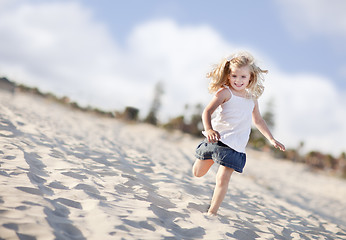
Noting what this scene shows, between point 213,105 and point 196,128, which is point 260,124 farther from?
point 196,128

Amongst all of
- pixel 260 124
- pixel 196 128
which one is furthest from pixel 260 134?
pixel 260 124

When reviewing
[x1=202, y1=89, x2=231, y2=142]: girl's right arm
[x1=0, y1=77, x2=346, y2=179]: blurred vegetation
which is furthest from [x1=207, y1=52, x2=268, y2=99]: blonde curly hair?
[x1=0, y1=77, x2=346, y2=179]: blurred vegetation

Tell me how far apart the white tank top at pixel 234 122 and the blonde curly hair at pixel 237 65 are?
0.15 m

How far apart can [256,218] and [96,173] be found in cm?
181

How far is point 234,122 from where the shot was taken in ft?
8.68

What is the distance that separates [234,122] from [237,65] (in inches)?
21.0

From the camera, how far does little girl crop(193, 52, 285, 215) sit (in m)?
2.58

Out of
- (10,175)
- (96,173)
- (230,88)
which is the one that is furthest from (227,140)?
(10,175)

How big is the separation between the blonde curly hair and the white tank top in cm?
15

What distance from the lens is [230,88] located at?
2758 mm

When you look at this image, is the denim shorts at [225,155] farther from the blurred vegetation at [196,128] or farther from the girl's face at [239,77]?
the blurred vegetation at [196,128]

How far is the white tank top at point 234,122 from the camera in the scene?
103 inches

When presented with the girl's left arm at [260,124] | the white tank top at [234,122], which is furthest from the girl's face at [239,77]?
the girl's left arm at [260,124]

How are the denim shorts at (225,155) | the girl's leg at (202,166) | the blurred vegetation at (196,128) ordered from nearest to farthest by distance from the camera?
the denim shorts at (225,155), the girl's leg at (202,166), the blurred vegetation at (196,128)
